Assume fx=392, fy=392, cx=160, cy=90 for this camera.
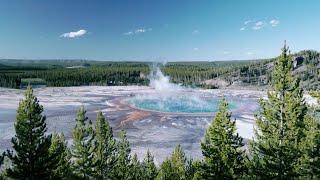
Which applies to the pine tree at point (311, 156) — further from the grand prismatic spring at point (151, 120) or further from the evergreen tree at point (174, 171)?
the grand prismatic spring at point (151, 120)

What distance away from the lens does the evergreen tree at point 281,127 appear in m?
20.1

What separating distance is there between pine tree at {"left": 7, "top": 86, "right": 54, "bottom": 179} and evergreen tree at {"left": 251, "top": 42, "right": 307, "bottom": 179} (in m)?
11.0

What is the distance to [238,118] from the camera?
100750mm

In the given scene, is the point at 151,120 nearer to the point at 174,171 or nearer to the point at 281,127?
the point at 174,171

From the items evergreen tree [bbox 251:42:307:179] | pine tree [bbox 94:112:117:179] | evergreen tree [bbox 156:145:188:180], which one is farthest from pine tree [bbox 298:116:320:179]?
pine tree [bbox 94:112:117:179]

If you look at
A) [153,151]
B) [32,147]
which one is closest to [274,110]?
[32,147]

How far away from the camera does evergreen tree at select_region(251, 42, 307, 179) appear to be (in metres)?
20.1

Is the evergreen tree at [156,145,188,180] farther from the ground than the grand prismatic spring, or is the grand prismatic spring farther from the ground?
the evergreen tree at [156,145,188,180]

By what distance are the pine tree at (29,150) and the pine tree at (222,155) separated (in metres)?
8.15

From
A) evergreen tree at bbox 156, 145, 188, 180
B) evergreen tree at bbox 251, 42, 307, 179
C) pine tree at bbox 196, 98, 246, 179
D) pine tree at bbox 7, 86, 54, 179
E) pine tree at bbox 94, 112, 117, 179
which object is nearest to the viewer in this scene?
pine tree at bbox 7, 86, 54, 179

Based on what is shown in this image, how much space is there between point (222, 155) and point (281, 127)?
3731 millimetres

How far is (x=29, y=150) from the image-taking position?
65.5 ft

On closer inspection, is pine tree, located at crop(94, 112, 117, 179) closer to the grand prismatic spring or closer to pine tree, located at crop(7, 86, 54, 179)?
pine tree, located at crop(7, 86, 54, 179)

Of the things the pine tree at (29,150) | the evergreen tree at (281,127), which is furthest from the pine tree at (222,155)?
the pine tree at (29,150)
